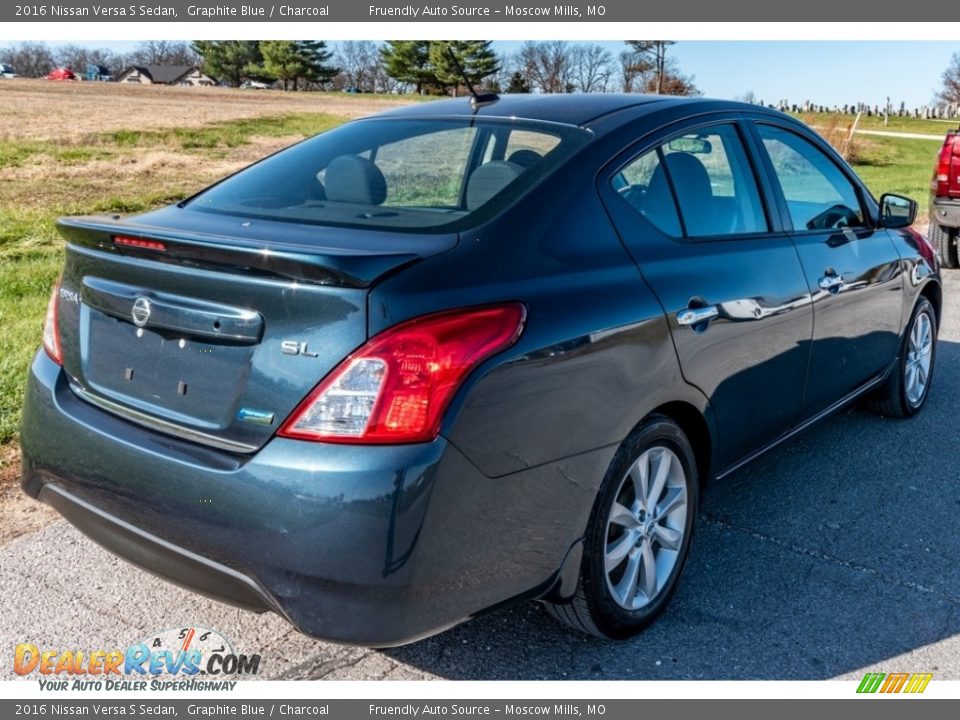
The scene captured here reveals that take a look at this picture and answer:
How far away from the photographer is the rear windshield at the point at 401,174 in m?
2.73

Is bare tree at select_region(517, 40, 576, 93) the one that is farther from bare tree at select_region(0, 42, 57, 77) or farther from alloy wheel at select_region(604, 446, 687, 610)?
bare tree at select_region(0, 42, 57, 77)

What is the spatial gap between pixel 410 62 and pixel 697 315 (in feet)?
258

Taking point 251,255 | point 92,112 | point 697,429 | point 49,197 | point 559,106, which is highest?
point 559,106

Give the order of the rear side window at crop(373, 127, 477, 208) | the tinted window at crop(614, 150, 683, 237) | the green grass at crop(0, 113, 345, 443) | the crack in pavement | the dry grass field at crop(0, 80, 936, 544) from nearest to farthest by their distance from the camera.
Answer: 1. the tinted window at crop(614, 150, 683, 237)
2. the rear side window at crop(373, 127, 477, 208)
3. the crack in pavement
4. the green grass at crop(0, 113, 345, 443)
5. the dry grass field at crop(0, 80, 936, 544)

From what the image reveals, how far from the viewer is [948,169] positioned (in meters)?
9.61

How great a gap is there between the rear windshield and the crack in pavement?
1747mm

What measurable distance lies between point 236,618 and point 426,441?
4.08 ft

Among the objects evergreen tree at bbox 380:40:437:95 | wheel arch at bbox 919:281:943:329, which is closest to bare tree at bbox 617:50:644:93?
wheel arch at bbox 919:281:943:329

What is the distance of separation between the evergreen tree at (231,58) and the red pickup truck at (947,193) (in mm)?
92160

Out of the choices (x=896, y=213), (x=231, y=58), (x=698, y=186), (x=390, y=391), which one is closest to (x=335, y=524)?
(x=390, y=391)

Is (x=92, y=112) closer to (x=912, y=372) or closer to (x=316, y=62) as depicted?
(x=912, y=372)

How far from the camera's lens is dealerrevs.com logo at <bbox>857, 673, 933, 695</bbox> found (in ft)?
8.99

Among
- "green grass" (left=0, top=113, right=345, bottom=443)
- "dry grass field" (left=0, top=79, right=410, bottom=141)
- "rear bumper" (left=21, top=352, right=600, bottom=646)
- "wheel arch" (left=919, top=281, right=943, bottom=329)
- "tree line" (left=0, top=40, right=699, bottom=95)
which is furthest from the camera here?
"tree line" (left=0, top=40, right=699, bottom=95)

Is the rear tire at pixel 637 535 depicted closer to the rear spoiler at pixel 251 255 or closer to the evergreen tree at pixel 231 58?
the rear spoiler at pixel 251 255
